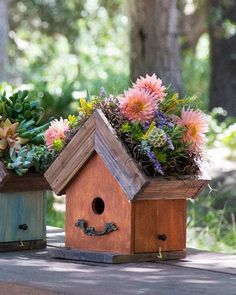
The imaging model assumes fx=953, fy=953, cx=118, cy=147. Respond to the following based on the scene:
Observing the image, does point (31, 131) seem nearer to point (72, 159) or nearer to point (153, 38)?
point (72, 159)

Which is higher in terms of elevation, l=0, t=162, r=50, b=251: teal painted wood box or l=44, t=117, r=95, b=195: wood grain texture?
l=44, t=117, r=95, b=195: wood grain texture

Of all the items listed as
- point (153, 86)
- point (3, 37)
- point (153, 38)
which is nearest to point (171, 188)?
point (153, 86)

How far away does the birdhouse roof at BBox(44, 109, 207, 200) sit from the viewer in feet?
10.6

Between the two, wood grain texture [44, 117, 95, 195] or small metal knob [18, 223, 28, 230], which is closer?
wood grain texture [44, 117, 95, 195]

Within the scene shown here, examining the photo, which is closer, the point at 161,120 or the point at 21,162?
the point at 161,120

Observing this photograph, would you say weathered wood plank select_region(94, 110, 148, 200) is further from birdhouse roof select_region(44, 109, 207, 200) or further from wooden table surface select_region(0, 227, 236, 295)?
wooden table surface select_region(0, 227, 236, 295)

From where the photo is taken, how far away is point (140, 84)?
3.45m

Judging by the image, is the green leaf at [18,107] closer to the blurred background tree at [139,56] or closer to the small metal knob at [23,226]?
the blurred background tree at [139,56]

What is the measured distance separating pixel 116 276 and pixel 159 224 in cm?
47

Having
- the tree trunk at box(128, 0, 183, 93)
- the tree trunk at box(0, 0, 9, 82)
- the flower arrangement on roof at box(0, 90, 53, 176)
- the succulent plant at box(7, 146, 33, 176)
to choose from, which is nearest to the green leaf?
the flower arrangement on roof at box(0, 90, 53, 176)

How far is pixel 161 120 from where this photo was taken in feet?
11.0

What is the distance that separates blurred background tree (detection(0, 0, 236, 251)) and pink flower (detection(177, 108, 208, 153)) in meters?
0.33

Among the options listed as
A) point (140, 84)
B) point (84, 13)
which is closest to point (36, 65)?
point (84, 13)

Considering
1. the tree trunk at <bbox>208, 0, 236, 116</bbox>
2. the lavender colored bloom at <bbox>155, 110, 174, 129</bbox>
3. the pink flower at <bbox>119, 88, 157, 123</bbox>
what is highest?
the tree trunk at <bbox>208, 0, 236, 116</bbox>
